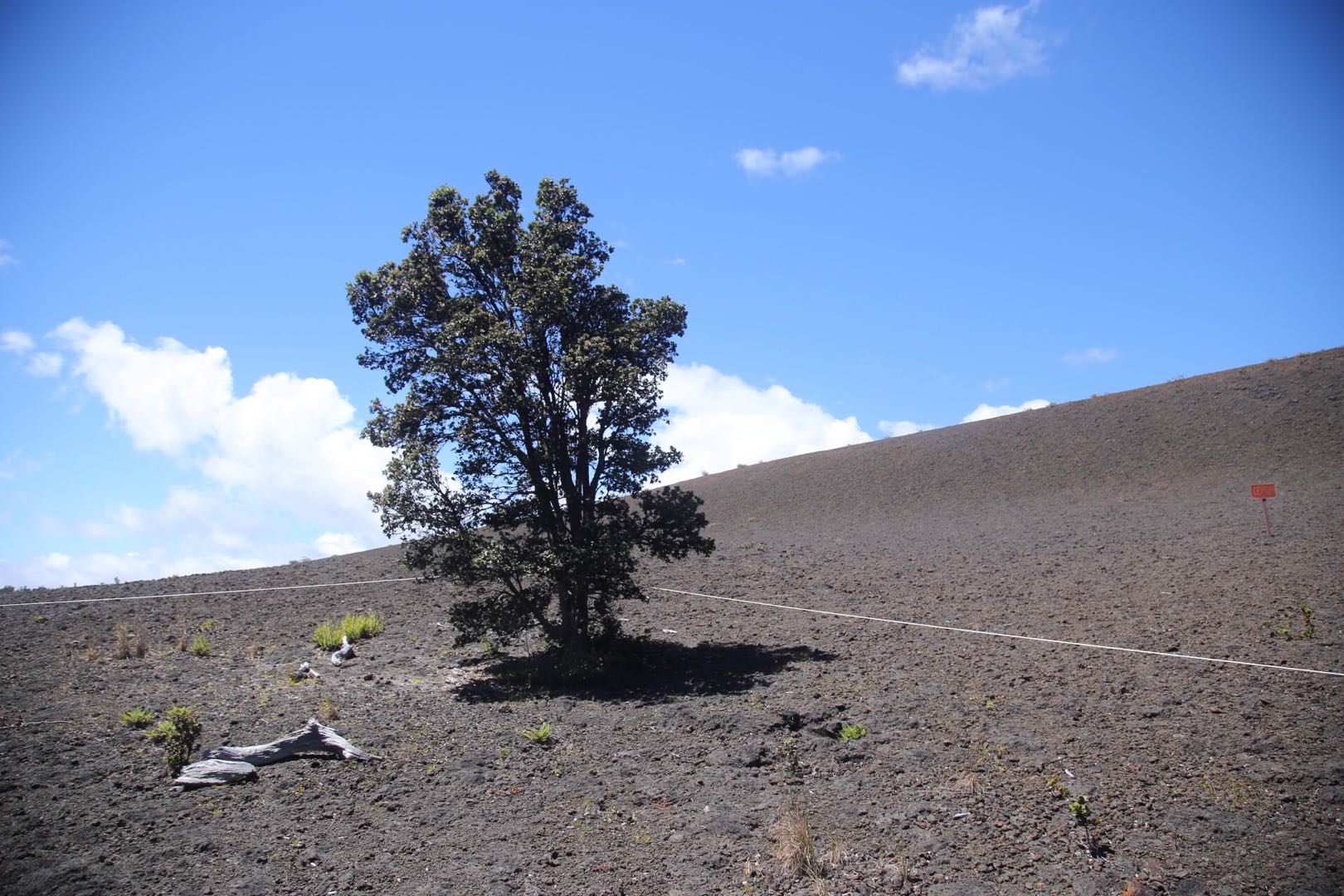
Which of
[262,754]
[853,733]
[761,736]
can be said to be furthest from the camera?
[761,736]

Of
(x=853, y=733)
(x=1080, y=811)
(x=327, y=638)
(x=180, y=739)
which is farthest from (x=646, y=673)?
(x=1080, y=811)

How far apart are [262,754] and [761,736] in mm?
6091

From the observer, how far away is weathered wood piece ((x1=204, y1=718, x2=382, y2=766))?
909 cm

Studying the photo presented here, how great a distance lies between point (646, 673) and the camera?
44.3ft

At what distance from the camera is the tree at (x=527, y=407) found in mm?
12906

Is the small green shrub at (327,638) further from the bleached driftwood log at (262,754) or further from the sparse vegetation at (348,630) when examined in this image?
the bleached driftwood log at (262,754)

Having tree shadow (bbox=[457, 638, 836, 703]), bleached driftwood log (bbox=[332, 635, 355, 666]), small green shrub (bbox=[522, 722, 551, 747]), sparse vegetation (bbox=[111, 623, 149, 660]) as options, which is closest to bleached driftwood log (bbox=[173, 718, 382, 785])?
small green shrub (bbox=[522, 722, 551, 747])

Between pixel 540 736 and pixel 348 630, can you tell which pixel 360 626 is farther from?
pixel 540 736

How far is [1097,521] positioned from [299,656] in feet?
72.5

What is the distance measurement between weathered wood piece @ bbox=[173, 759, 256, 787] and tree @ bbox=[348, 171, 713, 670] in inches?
175

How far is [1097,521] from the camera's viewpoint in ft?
77.4

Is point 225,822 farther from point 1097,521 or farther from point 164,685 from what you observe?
point 1097,521

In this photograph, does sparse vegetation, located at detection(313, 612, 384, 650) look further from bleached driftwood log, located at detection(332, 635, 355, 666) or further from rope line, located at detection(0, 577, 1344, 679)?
rope line, located at detection(0, 577, 1344, 679)


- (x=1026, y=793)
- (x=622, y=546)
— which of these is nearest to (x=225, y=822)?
(x=622, y=546)
